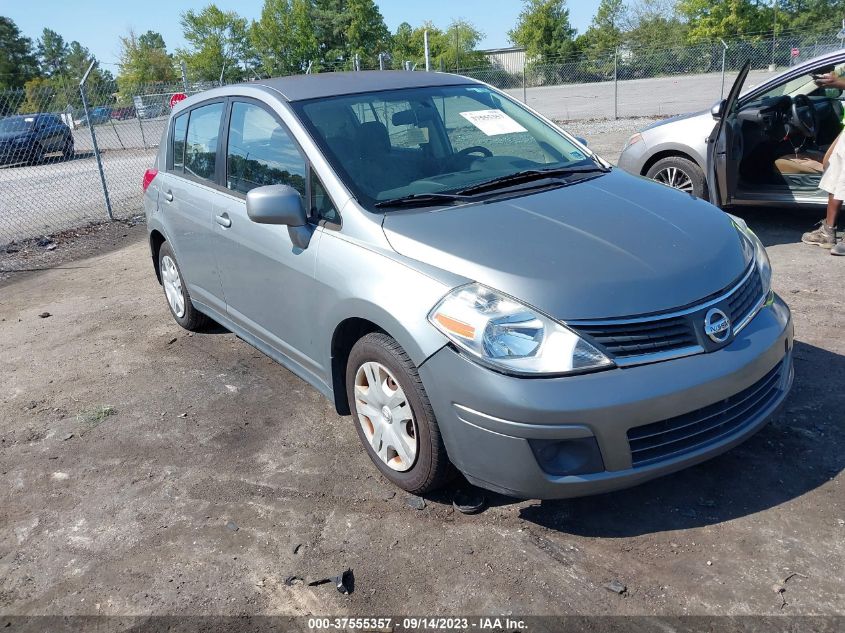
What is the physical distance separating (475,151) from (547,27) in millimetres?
71530

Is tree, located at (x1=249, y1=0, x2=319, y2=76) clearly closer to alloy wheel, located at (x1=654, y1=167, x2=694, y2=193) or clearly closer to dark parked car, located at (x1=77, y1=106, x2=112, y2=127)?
dark parked car, located at (x1=77, y1=106, x2=112, y2=127)

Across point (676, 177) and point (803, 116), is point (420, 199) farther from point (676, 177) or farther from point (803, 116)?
point (803, 116)

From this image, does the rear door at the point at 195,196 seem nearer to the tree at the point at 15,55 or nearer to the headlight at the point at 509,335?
the headlight at the point at 509,335

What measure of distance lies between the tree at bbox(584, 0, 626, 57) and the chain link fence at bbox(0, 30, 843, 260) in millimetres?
37651

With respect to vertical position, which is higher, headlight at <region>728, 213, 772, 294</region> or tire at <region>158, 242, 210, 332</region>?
headlight at <region>728, 213, 772, 294</region>

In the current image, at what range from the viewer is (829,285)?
543cm

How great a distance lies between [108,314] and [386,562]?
14.7 ft

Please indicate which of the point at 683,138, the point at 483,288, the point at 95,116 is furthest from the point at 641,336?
the point at 95,116

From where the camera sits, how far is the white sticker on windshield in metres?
4.11

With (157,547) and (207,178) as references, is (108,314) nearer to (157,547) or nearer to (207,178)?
(207,178)

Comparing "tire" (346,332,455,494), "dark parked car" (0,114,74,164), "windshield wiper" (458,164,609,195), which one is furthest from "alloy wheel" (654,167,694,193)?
"dark parked car" (0,114,74,164)

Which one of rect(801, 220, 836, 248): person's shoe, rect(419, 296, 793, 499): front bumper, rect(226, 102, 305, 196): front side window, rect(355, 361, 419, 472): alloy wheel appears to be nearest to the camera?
rect(419, 296, 793, 499): front bumper

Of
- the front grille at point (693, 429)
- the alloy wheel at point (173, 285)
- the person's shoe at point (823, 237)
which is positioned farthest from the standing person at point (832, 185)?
the alloy wheel at point (173, 285)

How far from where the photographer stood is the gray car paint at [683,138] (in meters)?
6.64
